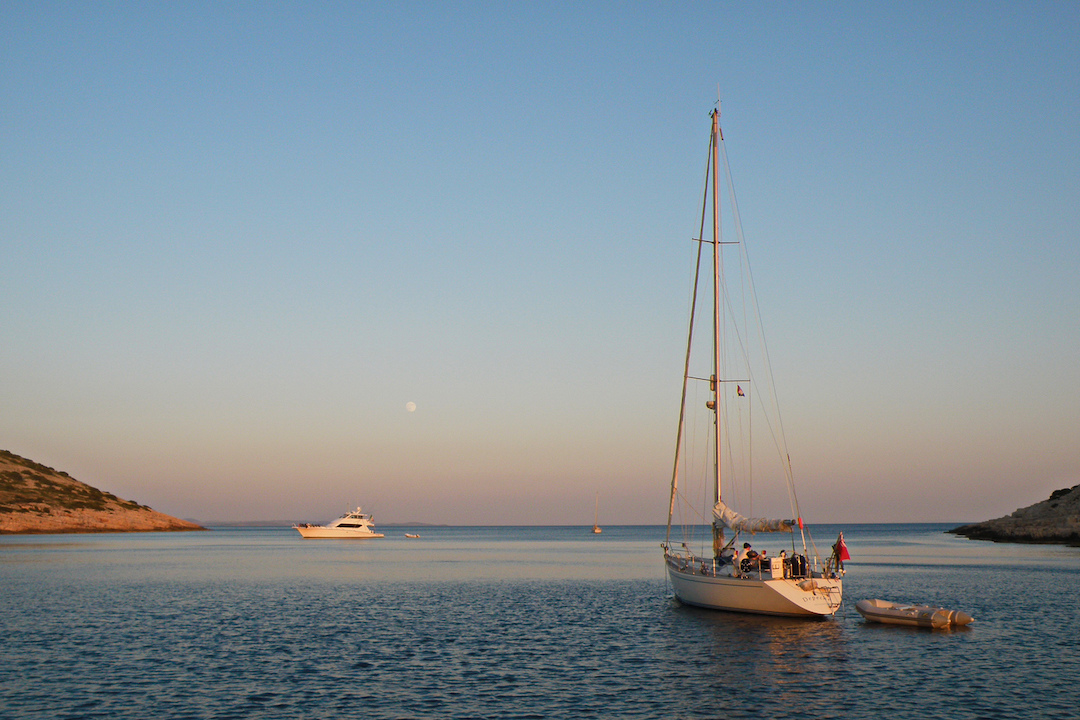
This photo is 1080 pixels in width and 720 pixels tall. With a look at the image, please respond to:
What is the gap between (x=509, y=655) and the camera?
31.0m

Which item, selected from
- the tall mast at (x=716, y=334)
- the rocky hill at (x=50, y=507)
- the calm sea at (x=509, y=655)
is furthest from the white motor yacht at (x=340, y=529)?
the tall mast at (x=716, y=334)

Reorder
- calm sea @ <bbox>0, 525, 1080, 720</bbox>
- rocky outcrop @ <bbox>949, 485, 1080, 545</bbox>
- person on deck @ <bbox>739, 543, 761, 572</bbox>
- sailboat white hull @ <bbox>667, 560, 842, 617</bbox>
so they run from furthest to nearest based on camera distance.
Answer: rocky outcrop @ <bbox>949, 485, 1080, 545</bbox>
person on deck @ <bbox>739, 543, 761, 572</bbox>
sailboat white hull @ <bbox>667, 560, 842, 617</bbox>
calm sea @ <bbox>0, 525, 1080, 720</bbox>

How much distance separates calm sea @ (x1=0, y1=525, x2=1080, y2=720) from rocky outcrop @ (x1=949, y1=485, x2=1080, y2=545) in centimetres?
7017

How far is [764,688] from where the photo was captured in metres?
25.4

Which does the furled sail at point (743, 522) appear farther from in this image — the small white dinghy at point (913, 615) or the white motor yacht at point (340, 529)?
the white motor yacht at point (340, 529)

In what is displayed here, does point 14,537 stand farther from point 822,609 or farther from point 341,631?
point 822,609

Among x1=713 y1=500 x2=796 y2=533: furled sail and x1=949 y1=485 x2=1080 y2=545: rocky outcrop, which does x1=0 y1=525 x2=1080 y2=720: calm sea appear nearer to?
x1=713 y1=500 x2=796 y2=533: furled sail

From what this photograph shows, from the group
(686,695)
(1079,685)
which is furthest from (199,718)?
(1079,685)

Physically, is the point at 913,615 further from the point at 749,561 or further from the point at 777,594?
the point at 749,561

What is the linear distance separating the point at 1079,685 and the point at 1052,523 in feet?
377

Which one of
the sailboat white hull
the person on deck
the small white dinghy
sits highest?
the person on deck

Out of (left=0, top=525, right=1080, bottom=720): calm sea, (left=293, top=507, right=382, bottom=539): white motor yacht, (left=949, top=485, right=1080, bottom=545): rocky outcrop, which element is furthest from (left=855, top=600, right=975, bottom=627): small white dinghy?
(left=293, top=507, right=382, bottom=539): white motor yacht

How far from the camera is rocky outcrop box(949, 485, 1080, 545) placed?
118 meters

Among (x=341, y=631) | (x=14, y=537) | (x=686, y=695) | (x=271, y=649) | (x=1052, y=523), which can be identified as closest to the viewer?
(x=686, y=695)
